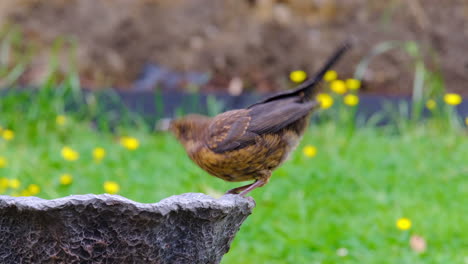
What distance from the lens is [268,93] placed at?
6691mm

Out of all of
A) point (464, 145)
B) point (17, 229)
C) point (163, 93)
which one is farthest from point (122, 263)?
point (163, 93)

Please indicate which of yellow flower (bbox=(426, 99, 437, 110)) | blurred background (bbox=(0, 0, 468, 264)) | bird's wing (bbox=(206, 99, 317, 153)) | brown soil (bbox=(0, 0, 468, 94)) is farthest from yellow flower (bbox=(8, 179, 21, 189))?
yellow flower (bbox=(426, 99, 437, 110))

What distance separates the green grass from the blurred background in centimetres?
1

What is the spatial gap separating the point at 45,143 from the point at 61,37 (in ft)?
5.43

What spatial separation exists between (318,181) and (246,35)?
274 cm

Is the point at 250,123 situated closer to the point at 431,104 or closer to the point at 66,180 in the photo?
the point at 66,180

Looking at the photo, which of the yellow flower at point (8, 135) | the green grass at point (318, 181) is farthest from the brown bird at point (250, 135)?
the yellow flower at point (8, 135)

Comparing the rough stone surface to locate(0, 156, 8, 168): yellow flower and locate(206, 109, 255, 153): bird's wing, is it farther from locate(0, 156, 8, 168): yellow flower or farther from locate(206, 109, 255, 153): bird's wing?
locate(0, 156, 8, 168): yellow flower

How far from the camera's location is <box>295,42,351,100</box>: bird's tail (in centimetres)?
218

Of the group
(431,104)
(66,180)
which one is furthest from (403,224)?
(431,104)

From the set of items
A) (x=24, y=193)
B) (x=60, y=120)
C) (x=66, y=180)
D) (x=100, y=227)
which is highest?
(x=100, y=227)

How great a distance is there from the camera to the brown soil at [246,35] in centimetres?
677

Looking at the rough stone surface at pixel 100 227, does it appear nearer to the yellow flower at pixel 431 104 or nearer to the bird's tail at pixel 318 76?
the bird's tail at pixel 318 76

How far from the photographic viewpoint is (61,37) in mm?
6836
